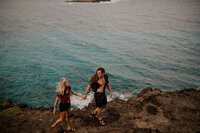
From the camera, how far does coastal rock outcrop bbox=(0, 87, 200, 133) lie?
6738mm

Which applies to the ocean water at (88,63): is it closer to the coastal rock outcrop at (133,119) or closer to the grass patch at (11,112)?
the grass patch at (11,112)

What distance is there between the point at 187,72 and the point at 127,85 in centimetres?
1062

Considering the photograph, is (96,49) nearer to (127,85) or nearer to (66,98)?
(127,85)

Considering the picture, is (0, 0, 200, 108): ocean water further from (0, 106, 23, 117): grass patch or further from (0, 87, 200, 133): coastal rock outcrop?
(0, 87, 200, 133): coastal rock outcrop

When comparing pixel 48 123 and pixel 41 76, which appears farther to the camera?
pixel 41 76

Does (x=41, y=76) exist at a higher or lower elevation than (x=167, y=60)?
lower

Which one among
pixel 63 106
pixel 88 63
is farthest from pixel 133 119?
pixel 88 63

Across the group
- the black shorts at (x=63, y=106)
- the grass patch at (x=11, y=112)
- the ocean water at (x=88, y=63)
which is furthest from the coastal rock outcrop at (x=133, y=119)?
the ocean water at (x=88, y=63)

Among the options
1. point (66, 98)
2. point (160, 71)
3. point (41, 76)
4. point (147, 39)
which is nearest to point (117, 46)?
point (147, 39)

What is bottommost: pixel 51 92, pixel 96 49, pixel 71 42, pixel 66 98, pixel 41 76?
pixel 51 92

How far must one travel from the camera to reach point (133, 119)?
7.57m

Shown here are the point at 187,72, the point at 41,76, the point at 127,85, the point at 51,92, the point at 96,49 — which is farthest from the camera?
the point at 96,49

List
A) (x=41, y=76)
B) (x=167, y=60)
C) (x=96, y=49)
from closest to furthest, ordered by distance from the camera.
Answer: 1. (x=41, y=76)
2. (x=167, y=60)
3. (x=96, y=49)

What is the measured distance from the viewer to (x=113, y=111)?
8984 millimetres
